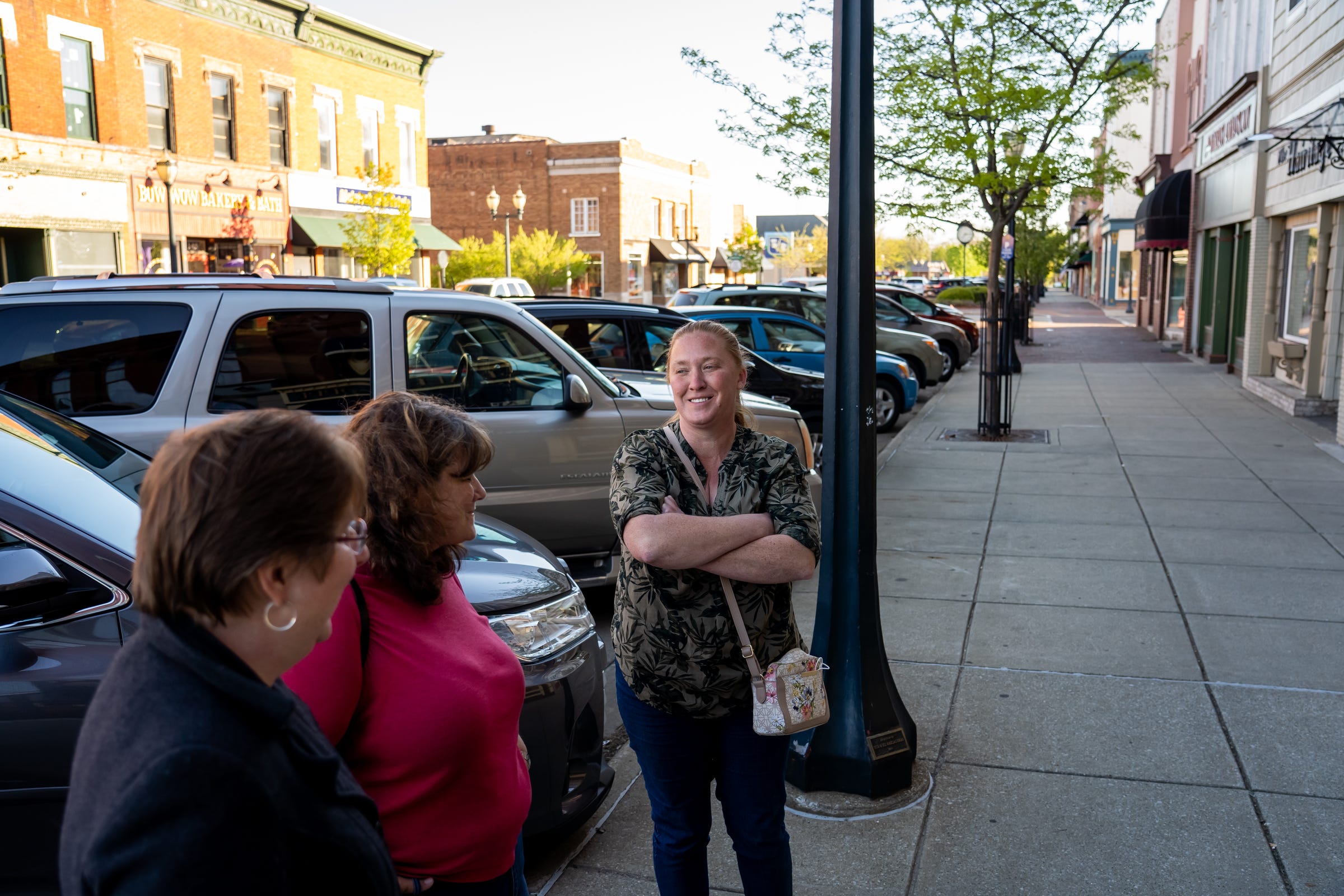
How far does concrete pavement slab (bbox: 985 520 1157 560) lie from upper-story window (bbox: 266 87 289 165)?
83.3 feet

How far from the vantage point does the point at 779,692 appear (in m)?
2.78

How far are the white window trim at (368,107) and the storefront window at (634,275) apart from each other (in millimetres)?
→ 21447

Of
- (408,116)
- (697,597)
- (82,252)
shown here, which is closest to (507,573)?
(697,597)

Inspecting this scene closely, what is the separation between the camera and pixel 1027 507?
31.1ft

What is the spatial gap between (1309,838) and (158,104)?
27583 millimetres

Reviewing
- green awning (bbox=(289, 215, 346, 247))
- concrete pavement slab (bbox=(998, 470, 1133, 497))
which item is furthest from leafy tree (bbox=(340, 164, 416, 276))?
concrete pavement slab (bbox=(998, 470, 1133, 497))

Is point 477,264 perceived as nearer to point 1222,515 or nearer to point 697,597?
point 1222,515

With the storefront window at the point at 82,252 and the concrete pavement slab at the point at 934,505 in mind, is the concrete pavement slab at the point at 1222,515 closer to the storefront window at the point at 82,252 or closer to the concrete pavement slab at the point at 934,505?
the concrete pavement slab at the point at 934,505

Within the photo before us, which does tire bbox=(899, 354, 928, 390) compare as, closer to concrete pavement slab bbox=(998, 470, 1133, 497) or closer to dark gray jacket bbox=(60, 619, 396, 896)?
concrete pavement slab bbox=(998, 470, 1133, 497)

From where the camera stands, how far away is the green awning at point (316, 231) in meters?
29.5

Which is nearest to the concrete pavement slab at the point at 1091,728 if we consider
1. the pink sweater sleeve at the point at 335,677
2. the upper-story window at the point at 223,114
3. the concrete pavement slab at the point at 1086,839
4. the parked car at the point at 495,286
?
the concrete pavement slab at the point at 1086,839

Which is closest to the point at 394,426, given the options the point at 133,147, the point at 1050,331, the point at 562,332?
the point at 562,332

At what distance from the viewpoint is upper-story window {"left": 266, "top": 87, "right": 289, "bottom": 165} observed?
28.9 m

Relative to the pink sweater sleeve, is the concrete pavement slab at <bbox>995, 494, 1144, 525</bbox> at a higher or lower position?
lower
